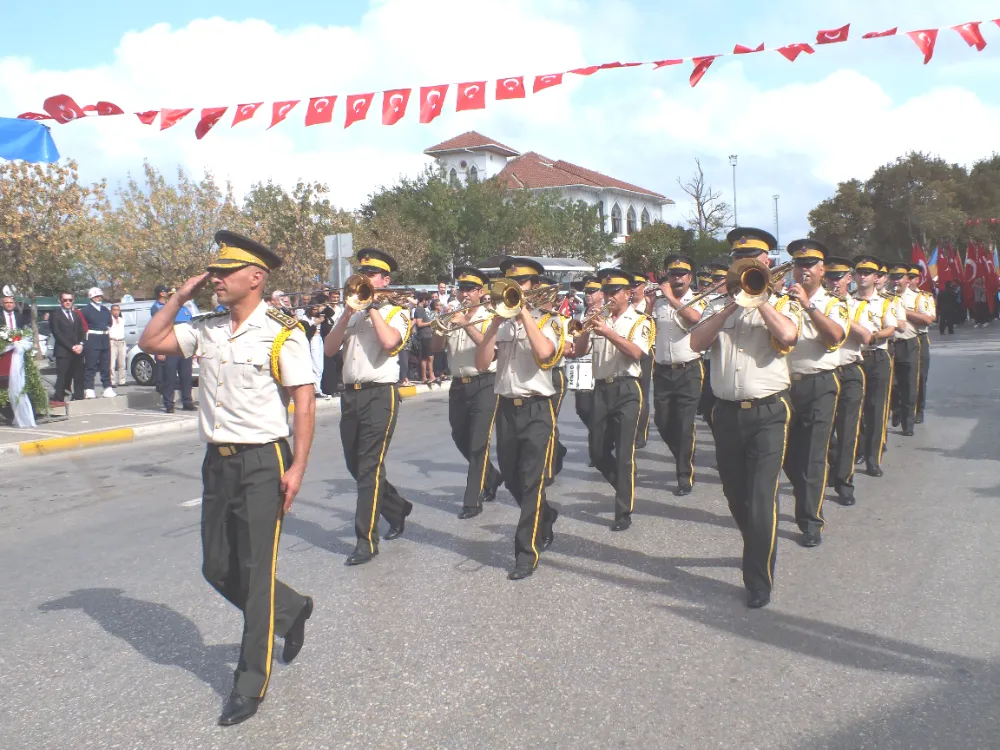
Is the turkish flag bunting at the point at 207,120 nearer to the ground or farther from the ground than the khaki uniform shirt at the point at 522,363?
farther from the ground

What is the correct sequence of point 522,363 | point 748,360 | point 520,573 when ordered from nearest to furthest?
1. point 748,360
2. point 520,573
3. point 522,363

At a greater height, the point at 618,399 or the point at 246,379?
the point at 246,379

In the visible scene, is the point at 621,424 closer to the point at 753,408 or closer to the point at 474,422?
the point at 474,422

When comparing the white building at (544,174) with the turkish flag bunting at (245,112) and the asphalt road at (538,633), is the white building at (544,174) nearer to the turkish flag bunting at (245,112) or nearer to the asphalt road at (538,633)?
the turkish flag bunting at (245,112)

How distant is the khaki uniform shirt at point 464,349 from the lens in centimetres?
802

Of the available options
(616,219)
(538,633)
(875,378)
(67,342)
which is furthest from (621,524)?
(616,219)

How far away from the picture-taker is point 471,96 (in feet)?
33.0

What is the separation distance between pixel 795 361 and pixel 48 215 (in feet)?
71.2

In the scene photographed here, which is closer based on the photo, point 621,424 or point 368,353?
point 368,353

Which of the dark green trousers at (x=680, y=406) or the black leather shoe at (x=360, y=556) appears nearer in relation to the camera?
the black leather shoe at (x=360, y=556)

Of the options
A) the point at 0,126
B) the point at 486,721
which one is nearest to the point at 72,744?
the point at 486,721

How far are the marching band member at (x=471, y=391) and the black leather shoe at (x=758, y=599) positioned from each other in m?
2.91

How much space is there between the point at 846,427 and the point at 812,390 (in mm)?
1198

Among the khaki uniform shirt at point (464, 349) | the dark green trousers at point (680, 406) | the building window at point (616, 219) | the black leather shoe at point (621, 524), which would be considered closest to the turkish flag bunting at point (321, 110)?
the khaki uniform shirt at point (464, 349)
